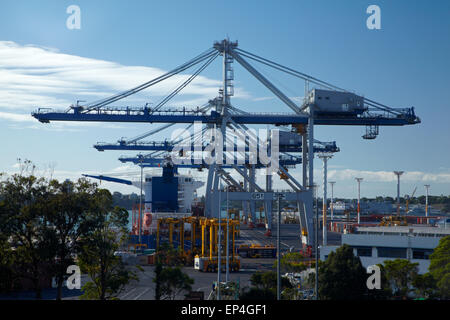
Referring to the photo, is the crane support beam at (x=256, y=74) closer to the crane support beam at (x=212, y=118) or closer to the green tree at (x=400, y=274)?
the crane support beam at (x=212, y=118)

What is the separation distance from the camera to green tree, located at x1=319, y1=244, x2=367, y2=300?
18.4 m

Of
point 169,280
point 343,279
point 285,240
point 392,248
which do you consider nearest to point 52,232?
point 169,280

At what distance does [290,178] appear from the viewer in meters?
42.8

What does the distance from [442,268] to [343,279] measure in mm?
5396

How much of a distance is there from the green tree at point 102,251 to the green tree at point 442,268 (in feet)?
43.2

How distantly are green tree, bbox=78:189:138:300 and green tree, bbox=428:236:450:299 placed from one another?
13156 mm

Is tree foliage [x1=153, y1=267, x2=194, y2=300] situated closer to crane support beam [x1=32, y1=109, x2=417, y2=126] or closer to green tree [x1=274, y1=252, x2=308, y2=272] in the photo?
green tree [x1=274, y1=252, x2=308, y2=272]

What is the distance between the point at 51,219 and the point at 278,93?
30.0m

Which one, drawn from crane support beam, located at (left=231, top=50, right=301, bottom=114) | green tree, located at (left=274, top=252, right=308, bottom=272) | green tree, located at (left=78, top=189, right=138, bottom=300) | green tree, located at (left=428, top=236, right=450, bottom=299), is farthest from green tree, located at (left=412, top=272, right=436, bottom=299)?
crane support beam, located at (left=231, top=50, right=301, bottom=114)

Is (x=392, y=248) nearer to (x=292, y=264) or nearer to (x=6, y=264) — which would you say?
(x=292, y=264)

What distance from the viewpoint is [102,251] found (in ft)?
57.0
